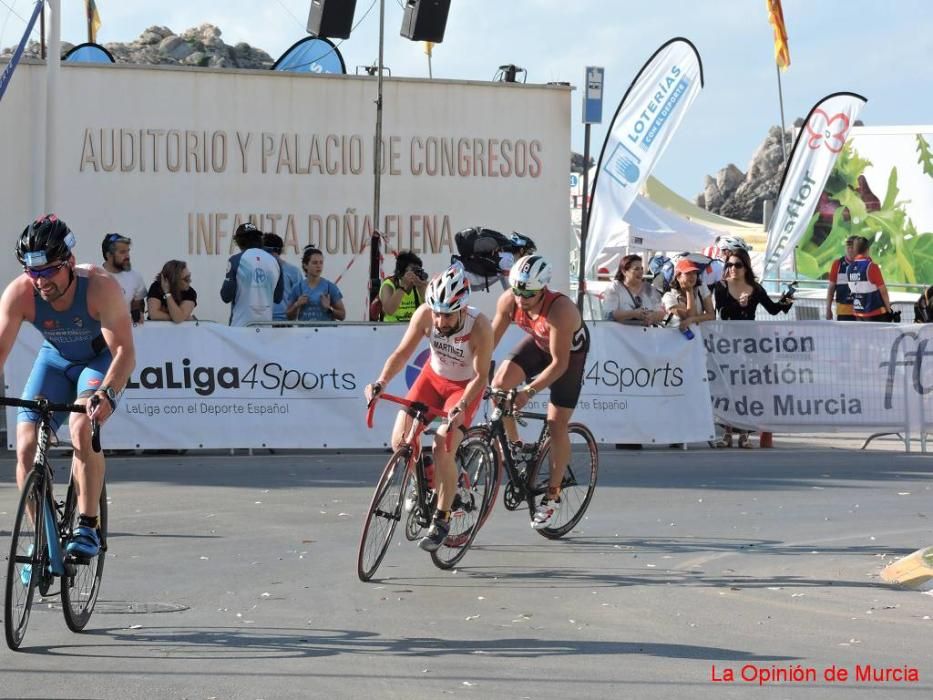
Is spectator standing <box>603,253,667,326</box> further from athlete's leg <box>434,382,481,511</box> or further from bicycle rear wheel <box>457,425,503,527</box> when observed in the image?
athlete's leg <box>434,382,481,511</box>

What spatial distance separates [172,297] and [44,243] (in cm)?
830

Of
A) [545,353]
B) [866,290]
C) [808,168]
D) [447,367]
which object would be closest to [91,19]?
[808,168]

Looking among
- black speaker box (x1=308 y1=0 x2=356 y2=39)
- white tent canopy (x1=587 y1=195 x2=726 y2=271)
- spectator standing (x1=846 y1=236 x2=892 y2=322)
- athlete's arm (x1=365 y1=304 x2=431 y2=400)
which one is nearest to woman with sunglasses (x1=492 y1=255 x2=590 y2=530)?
athlete's arm (x1=365 y1=304 x2=431 y2=400)

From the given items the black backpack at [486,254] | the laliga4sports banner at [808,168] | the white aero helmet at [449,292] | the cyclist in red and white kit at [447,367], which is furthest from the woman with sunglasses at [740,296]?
the laliga4sports banner at [808,168]

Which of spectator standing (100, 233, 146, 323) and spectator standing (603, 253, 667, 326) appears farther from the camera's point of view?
spectator standing (603, 253, 667, 326)

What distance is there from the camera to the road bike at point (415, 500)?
8.84 meters

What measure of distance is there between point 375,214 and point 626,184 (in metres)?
7.76

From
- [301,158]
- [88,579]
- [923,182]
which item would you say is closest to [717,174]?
[923,182]

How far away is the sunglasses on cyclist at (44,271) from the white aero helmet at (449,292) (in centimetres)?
240

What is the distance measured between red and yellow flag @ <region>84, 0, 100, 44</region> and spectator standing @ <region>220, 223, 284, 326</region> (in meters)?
17.7

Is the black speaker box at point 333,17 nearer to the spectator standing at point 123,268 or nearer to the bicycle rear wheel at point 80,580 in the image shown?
the spectator standing at point 123,268

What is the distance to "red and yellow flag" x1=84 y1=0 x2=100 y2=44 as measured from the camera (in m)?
33.7

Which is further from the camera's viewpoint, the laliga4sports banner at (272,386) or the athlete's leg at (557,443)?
the laliga4sports banner at (272,386)

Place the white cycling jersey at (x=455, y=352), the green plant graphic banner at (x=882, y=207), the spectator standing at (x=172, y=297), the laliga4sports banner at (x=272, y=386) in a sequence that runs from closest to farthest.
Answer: the white cycling jersey at (x=455, y=352)
the laliga4sports banner at (x=272, y=386)
the spectator standing at (x=172, y=297)
the green plant graphic banner at (x=882, y=207)
